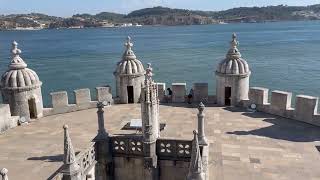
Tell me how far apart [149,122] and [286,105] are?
8.22m

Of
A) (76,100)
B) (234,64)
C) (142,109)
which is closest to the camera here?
(142,109)

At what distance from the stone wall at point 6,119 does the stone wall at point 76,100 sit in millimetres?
1981

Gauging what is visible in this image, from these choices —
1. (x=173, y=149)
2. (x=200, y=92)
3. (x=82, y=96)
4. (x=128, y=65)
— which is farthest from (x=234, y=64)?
(x=82, y=96)

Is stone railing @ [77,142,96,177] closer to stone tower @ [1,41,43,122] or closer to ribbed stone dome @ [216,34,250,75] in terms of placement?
stone tower @ [1,41,43,122]

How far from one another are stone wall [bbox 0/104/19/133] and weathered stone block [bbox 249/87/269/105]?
482 inches

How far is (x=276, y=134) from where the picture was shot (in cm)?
1691

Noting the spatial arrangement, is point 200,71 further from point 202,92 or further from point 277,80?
point 202,92

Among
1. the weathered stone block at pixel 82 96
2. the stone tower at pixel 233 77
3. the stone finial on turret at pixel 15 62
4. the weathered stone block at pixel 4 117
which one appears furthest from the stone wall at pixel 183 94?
the weathered stone block at pixel 4 117

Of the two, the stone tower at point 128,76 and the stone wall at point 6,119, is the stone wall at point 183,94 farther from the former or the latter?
the stone wall at point 6,119

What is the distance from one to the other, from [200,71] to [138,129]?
4089cm

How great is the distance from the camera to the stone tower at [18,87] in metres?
18.8

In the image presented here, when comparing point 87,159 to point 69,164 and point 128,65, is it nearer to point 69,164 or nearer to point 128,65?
point 69,164

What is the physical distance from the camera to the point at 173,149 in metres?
14.6

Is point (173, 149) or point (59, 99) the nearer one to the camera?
point (173, 149)
